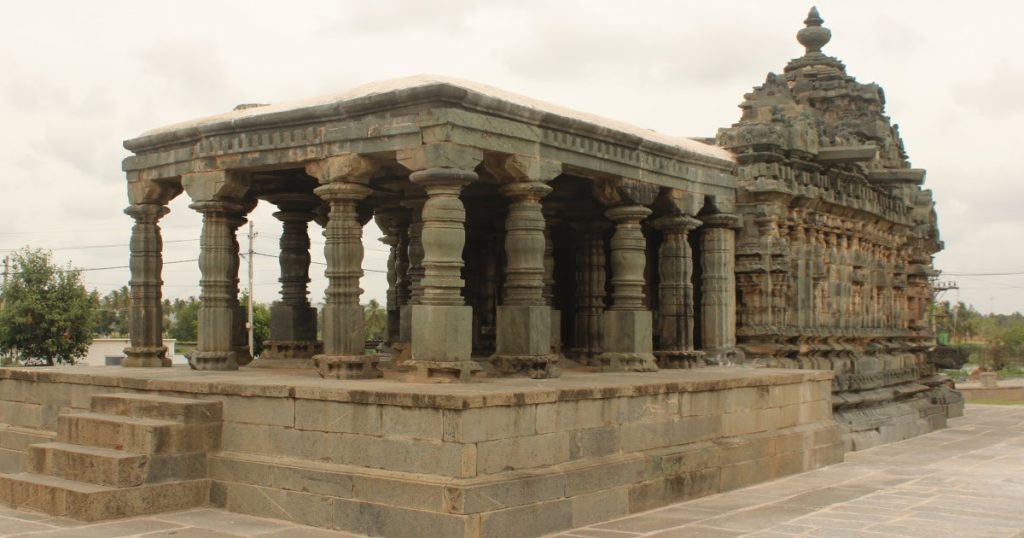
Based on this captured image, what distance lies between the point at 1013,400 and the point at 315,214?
26129mm

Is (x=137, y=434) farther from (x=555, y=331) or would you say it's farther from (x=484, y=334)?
(x=484, y=334)

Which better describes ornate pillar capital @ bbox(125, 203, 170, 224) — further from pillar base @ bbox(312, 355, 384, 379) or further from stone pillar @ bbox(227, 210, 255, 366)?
pillar base @ bbox(312, 355, 384, 379)

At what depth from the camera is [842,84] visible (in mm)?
21500

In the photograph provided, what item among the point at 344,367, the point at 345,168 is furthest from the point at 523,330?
the point at 345,168

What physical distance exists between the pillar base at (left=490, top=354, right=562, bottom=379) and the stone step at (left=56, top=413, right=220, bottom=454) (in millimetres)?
2958

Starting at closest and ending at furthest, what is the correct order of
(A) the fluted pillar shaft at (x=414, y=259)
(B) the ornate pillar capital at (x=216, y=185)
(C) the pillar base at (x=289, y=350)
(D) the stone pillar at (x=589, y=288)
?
(B) the ornate pillar capital at (x=216, y=185)
(A) the fluted pillar shaft at (x=414, y=259)
(C) the pillar base at (x=289, y=350)
(D) the stone pillar at (x=589, y=288)

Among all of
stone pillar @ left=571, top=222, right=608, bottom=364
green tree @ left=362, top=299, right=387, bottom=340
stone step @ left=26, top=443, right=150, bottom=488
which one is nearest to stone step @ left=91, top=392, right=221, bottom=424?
stone step @ left=26, top=443, right=150, bottom=488

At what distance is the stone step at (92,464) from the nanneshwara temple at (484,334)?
2 cm

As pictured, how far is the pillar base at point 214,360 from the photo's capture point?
13393 millimetres

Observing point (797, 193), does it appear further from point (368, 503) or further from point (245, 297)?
point (245, 297)

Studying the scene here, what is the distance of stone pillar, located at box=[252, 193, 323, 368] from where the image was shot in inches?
607

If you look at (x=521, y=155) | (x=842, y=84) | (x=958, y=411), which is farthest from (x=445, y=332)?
(x=958, y=411)

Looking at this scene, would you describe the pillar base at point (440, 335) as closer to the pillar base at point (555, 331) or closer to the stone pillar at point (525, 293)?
the stone pillar at point (525, 293)

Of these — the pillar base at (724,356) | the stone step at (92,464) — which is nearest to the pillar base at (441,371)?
the stone step at (92,464)
